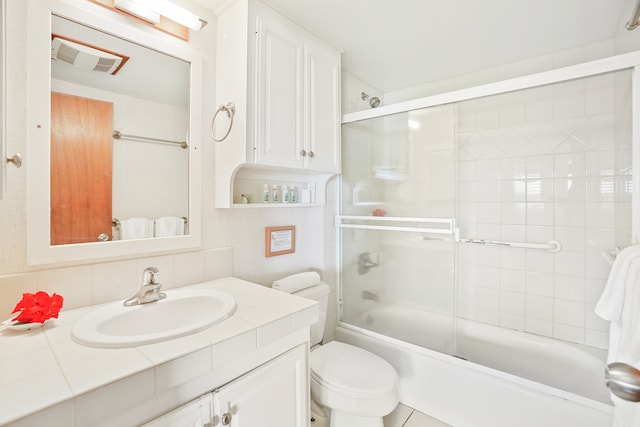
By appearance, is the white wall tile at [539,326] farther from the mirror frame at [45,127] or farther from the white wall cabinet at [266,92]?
the mirror frame at [45,127]

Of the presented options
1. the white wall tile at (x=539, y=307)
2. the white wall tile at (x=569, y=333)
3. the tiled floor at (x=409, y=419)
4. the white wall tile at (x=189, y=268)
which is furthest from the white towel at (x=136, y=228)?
the white wall tile at (x=569, y=333)

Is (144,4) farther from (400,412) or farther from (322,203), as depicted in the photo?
(400,412)

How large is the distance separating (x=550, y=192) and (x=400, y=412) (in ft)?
5.89

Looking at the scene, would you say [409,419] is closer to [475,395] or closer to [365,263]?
[475,395]

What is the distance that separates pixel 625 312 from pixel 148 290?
1.78m

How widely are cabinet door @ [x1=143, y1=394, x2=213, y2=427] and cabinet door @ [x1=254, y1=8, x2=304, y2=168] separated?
3.37ft

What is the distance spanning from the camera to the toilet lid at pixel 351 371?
4.59ft

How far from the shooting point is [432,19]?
1.66 m

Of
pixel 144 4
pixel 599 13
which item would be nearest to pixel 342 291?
pixel 144 4

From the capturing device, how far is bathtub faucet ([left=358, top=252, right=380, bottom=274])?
87.7 inches

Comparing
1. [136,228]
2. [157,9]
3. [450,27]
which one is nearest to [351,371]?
[136,228]

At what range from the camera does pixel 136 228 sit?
1288mm

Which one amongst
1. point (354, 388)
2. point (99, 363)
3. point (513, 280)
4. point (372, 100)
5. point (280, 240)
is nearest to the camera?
point (99, 363)

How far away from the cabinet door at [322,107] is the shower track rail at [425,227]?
456mm
